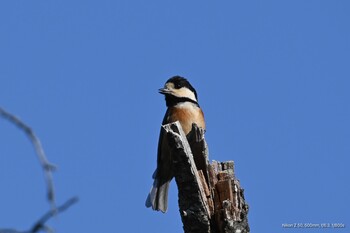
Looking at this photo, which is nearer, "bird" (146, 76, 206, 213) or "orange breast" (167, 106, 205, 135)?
"bird" (146, 76, 206, 213)

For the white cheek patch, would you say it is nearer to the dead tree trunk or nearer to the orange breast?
the orange breast

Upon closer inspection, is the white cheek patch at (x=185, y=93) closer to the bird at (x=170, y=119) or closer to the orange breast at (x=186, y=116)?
the bird at (x=170, y=119)

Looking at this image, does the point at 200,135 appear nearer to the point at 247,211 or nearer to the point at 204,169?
the point at 204,169

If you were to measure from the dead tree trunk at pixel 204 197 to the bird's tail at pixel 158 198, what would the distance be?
2.50m

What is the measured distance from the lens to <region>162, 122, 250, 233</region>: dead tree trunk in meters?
5.16

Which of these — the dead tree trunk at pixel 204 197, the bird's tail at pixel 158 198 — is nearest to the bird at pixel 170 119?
the bird's tail at pixel 158 198

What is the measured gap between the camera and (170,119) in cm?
861

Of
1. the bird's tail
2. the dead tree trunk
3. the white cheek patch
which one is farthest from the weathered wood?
the white cheek patch

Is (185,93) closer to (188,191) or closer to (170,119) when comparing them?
(170,119)

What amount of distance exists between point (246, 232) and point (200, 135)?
1326mm

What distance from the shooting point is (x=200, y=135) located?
6.03 meters

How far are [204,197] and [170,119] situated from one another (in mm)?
3288

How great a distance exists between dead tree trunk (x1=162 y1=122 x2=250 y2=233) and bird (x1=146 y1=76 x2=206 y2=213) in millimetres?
2547

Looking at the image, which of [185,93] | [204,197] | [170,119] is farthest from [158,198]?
[204,197]
